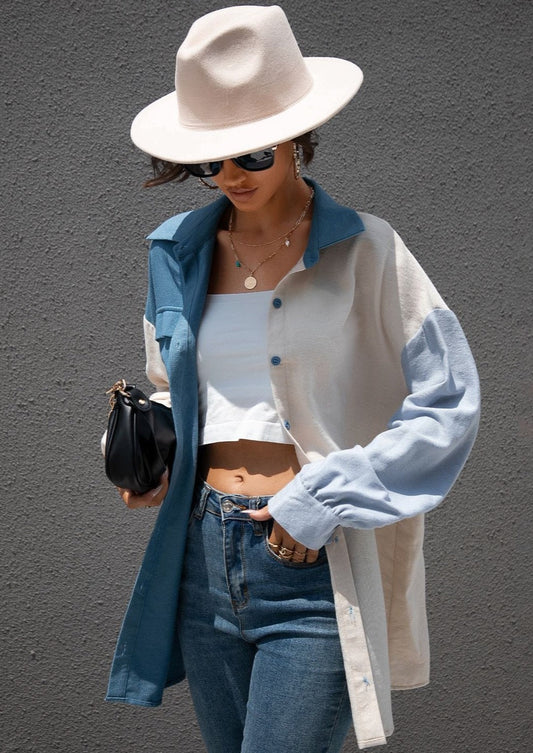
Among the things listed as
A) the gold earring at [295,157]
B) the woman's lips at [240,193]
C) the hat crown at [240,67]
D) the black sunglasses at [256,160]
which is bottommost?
the woman's lips at [240,193]

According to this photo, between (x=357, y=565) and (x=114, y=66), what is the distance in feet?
5.45

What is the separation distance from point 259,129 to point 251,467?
0.65 metres

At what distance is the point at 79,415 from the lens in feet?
10.2

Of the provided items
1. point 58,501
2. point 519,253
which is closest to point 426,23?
point 519,253

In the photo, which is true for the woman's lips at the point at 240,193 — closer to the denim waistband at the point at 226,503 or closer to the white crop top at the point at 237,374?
the white crop top at the point at 237,374

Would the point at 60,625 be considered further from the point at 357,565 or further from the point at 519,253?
the point at 519,253

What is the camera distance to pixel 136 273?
305 centimetres

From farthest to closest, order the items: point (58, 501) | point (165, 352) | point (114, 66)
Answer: point (58, 501) < point (114, 66) < point (165, 352)

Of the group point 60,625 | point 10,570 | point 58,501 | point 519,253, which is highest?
point 519,253

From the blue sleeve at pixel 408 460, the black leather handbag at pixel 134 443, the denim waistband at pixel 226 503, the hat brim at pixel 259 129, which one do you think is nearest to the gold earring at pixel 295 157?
the hat brim at pixel 259 129

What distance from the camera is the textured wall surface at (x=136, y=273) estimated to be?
2945mm

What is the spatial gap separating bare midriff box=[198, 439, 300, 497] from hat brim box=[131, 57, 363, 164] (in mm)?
569

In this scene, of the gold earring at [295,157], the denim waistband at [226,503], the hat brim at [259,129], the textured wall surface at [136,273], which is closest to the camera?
the hat brim at [259,129]

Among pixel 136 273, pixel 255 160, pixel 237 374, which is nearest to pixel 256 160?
pixel 255 160
